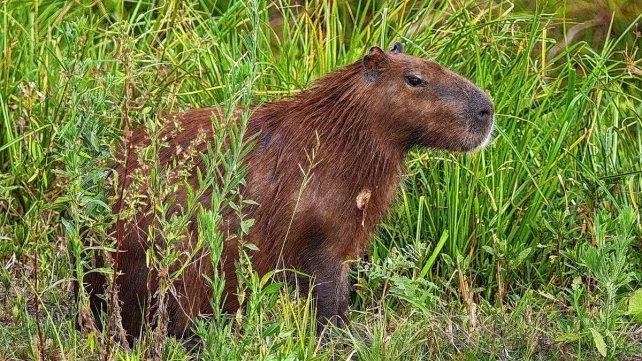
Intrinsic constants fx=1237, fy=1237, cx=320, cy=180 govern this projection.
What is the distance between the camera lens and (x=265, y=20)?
545cm

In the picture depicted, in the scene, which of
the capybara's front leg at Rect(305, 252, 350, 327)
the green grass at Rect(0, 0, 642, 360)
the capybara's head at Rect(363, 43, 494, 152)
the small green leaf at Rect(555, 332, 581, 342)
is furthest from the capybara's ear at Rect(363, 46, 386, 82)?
the small green leaf at Rect(555, 332, 581, 342)

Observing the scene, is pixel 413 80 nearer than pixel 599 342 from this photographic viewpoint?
No

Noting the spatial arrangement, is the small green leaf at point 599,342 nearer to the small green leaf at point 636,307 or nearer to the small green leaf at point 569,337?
the small green leaf at point 569,337

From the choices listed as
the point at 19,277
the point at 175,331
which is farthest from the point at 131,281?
the point at 19,277

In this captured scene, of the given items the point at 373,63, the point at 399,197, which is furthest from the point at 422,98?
the point at 399,197

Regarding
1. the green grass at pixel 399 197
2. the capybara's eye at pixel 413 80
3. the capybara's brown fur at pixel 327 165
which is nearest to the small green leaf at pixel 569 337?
the green grass at pixel 399 197

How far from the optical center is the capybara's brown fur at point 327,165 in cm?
403

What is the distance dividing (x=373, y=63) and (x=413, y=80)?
0.15m

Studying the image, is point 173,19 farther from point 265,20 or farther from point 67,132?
point 67,132

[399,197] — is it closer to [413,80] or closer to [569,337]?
[413,80]

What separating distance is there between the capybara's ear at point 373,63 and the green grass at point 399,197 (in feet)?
1.27

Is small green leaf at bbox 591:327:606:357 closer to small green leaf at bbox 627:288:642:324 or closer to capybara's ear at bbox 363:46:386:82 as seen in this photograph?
small green leaf at bbox 627:288:642:324

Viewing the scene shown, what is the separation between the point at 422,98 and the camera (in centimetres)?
414

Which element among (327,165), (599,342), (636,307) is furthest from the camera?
(327,165)
